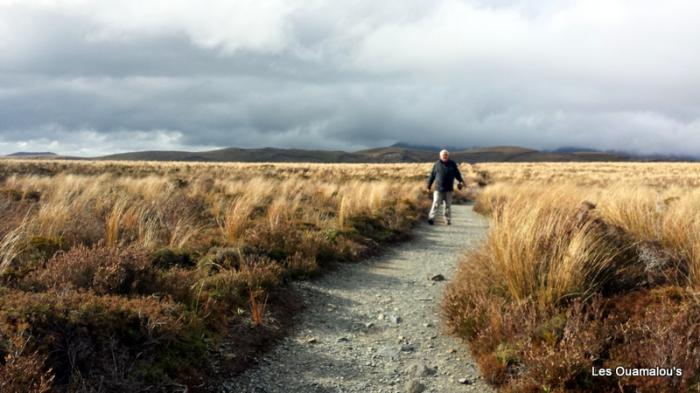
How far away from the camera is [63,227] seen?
24.7 feet

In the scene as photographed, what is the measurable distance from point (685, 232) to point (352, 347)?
4557 millimetres

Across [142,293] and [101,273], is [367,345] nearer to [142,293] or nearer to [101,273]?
[142,293]

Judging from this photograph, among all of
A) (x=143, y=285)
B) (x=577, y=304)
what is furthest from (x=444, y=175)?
(x=143, y=285)

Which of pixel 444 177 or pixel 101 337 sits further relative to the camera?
pixel 444 177

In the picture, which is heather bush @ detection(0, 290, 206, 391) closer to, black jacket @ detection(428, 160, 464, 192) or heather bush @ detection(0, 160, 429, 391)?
heather bush @ detection(0, 160, 429, 391)

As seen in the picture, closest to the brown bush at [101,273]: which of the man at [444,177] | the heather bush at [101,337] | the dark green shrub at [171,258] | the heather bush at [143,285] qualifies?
the heather bush at [143,285]

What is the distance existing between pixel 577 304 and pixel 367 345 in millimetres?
2138

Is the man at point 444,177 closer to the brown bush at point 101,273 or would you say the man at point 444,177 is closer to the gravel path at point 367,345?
the gravel path at point 367,345

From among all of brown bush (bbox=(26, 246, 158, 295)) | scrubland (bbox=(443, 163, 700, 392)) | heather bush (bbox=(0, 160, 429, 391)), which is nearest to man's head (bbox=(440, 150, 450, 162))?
heather bush (bbox=(0, 160, 429, 391))

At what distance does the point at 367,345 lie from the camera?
16.4 ft

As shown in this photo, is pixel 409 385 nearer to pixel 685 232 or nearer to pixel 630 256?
pixel 630 256

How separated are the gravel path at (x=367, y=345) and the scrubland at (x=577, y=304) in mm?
353

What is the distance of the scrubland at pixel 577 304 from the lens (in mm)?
3539

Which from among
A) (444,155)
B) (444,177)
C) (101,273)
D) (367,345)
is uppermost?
(444,155)
